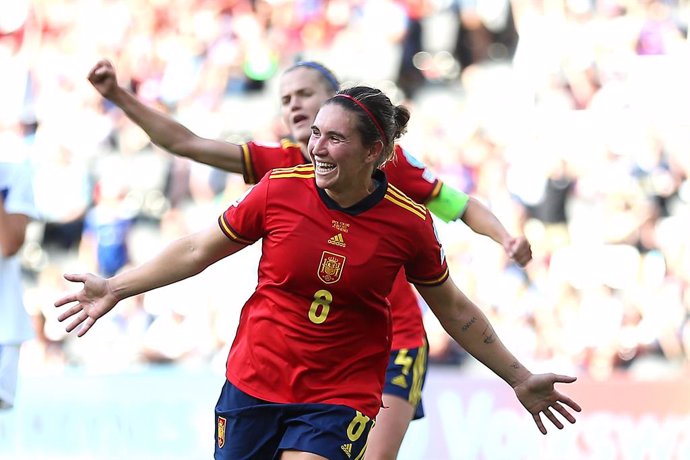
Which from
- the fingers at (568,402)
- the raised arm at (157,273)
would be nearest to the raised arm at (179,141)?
the raised arm at (157,273)

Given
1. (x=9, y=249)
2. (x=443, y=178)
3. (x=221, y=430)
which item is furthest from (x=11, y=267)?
(x=443, y=178)

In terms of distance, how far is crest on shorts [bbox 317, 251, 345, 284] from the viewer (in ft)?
12.7

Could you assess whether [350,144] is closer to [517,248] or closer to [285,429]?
[285,429]

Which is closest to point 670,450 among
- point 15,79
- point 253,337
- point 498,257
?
point 498,257

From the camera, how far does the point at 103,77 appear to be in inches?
182

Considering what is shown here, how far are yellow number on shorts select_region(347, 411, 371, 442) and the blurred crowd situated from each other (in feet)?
14.1

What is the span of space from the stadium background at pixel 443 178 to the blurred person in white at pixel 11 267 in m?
3.77

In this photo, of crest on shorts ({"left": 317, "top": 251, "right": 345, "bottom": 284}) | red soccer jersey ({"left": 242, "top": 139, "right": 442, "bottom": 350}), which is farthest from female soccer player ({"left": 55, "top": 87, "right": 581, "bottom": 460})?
red soccer jersey ({"left": 242, "top": 139, "right": 442, "bottom": 350})

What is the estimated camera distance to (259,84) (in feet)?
28.8

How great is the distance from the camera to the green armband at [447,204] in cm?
501

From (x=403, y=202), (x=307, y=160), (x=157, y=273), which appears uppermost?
(x=403, y=202)

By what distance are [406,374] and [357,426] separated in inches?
47.3

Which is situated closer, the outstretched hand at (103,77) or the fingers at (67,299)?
the fingers at (67,299)

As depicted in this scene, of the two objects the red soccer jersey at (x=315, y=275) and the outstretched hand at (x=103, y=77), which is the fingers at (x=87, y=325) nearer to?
the red soccer jersey at (x=315, y=275)
